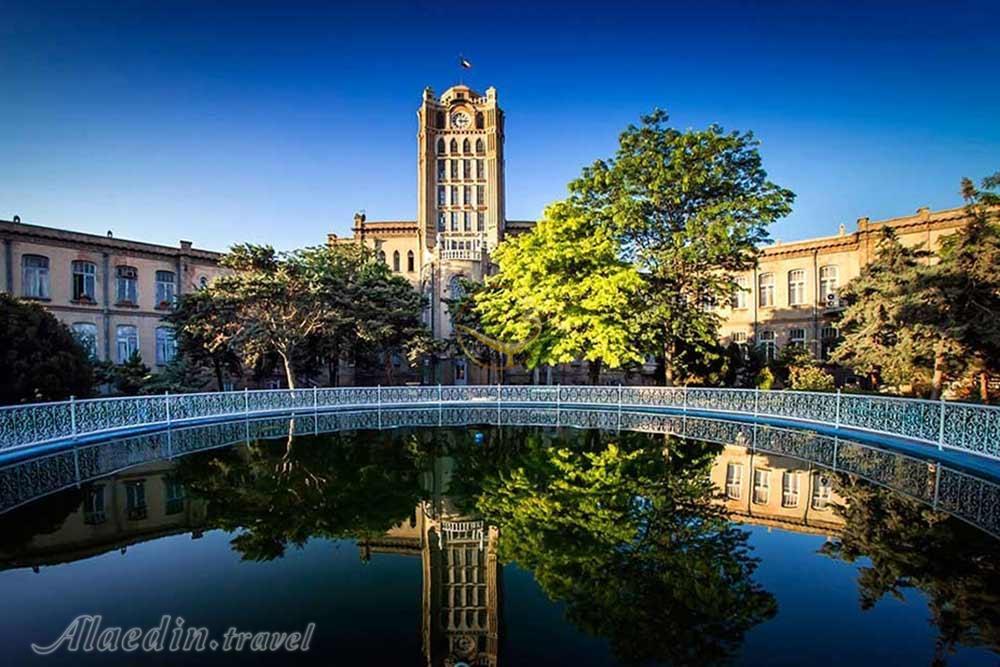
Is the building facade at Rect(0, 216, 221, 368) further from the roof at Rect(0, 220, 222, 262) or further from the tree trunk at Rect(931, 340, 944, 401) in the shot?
the tree trunk at Rect(931, 340, 944, 401)

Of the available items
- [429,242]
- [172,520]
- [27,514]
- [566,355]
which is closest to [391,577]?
[172,520]

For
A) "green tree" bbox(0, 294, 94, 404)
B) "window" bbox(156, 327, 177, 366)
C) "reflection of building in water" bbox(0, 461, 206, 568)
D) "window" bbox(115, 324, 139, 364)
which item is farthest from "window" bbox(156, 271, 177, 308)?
"reflection of building in water" bbox(0, 461, 206, 568)

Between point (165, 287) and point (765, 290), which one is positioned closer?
point (165, 287)

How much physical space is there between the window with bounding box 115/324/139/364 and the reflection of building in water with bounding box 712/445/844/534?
3284 cm

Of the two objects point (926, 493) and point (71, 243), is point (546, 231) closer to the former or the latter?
point (926, 493)

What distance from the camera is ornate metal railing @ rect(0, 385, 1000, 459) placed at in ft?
32.5

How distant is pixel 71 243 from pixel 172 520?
28650 mm

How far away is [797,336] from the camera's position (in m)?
30.4

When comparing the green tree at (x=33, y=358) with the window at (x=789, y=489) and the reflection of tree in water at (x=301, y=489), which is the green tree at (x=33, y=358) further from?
the window at (x=789, y=489)

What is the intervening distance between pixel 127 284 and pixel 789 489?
115 ft

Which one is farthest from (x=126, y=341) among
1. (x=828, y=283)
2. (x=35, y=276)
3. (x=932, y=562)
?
(x=828, y=283)

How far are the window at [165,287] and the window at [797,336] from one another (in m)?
40.1

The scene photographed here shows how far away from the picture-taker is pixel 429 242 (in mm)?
40500

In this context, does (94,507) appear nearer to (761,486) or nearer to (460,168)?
(761,486)
